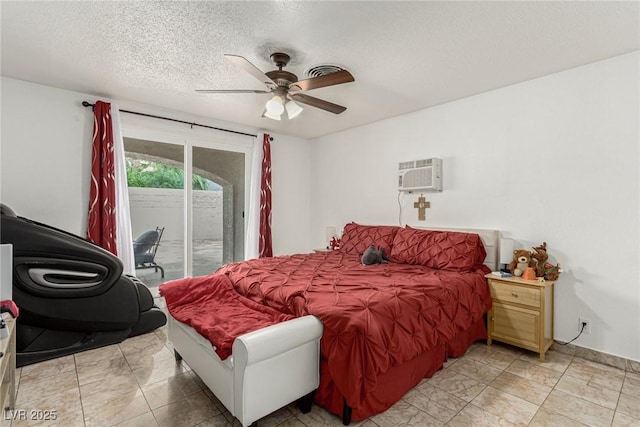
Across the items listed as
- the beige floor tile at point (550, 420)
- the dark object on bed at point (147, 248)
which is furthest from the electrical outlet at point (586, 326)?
the dark object on bed at point (147, 248)

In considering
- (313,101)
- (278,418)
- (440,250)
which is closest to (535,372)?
(440,250)

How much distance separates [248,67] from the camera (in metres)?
2.17

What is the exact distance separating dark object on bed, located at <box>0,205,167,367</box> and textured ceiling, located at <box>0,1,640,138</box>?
1.38 metres

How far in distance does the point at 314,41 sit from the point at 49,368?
3157 millimetres

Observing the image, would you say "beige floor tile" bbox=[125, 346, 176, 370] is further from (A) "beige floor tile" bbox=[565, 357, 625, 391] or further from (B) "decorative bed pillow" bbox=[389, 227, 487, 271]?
(A) "beige floor tile" bbox=[565, 357, 625, 391]

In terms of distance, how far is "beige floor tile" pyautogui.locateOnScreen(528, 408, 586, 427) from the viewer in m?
1.79

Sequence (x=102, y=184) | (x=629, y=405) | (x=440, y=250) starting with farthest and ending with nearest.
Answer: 1. (x=102, y=184)
2. (x=440, y=250)
3. (x=629, y=405)

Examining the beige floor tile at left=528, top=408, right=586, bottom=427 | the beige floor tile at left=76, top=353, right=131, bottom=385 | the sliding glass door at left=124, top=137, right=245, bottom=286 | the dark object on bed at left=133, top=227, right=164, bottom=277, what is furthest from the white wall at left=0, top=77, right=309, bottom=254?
the beige floor tile at left=528, top=408, right=586, bottom=427

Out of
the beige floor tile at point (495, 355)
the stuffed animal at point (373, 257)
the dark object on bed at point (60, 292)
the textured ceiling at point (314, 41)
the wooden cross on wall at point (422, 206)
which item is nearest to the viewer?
the textured ceiling at point (314, 41)

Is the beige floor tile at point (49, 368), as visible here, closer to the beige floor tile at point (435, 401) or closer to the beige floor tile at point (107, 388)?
the beige floor tile at point (107, 388)

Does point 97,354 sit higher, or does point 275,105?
point 275,105

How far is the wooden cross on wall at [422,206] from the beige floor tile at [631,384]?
2116mm

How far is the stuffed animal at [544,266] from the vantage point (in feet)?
8.68

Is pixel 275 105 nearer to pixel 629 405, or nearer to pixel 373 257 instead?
pixel 373 257
